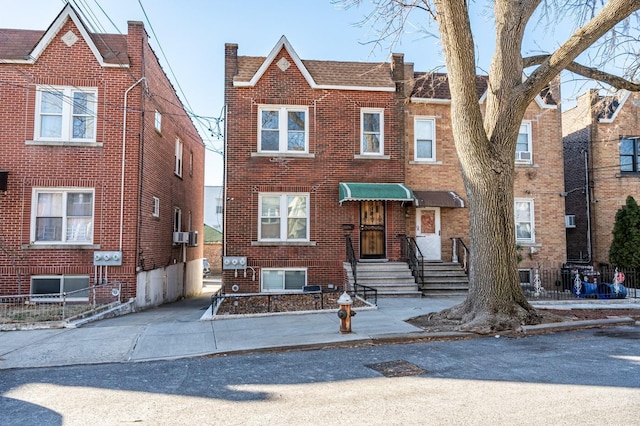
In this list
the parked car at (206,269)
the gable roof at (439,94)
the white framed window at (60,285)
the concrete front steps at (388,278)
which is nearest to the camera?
the white framed window at (60,285)

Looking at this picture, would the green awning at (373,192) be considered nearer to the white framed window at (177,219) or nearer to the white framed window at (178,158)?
the white framed window at (177,219)

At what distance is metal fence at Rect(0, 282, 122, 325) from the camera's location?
10.3m

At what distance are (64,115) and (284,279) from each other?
840 cm

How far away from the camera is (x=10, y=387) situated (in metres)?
5.72

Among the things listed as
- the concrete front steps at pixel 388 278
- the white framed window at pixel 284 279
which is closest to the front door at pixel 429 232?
the concrete front steps at pixel 388 278

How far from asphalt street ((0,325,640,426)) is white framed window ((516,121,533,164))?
10.6 metres

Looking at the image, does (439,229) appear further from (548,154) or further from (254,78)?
(254,78)

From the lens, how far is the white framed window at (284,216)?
1502 centimetres

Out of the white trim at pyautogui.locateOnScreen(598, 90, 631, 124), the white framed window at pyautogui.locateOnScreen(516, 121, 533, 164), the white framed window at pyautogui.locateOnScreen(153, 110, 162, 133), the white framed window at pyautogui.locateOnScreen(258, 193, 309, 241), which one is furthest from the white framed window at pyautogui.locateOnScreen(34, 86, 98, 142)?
the white trim at pyautogui.locateOnScreen(598, 90, 631, 124)

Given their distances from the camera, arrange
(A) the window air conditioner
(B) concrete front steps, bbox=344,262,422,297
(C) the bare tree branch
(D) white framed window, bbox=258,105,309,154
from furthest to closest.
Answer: (A) the window air conditioner → (D) white framed window, bbox=258,105,309,154 → (B) concrete front steps, bbox=344,262,422,297 → (C) the bare tree branch

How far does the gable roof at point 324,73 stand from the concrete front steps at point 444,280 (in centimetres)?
640

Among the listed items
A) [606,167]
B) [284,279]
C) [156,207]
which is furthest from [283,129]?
[606,167]

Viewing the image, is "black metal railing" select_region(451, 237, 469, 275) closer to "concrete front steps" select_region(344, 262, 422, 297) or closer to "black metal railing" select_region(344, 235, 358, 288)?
"concrete front steps" select_region(344, 262, 422, 297)

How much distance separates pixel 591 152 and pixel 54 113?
780 inches
